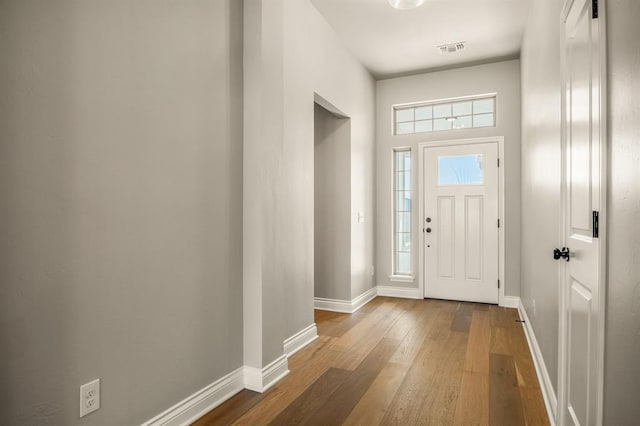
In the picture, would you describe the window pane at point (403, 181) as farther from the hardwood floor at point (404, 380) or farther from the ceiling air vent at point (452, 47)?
the hardwood floor at point (404, 380)

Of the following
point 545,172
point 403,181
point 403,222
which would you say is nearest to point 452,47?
point 403,181

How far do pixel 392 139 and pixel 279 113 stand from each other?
9.35 ft

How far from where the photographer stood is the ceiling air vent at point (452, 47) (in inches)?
168

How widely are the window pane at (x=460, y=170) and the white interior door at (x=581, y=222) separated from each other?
3.02 metres

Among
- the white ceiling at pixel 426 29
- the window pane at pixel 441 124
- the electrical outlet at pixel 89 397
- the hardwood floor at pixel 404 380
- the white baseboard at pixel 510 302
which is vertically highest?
the white ceiling at pixel 426 29

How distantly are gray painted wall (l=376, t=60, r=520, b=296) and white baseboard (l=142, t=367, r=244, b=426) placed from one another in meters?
3.19

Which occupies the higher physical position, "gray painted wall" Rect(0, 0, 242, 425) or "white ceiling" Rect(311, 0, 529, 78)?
"white ceiling" Rect(311, 0, 529, 78)

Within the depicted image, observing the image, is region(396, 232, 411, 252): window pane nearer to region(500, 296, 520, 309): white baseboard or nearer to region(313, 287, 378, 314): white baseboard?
region(313, 287, 378, 314): white baseboard

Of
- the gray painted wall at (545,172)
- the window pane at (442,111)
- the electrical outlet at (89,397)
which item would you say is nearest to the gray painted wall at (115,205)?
the electrical outlet at (89,397)

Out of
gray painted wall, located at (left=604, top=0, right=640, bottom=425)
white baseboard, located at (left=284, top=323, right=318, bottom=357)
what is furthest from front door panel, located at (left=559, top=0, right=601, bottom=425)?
white baseboard, located at (left=284, top=323, right=318, bottom=357)

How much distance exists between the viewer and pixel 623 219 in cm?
103

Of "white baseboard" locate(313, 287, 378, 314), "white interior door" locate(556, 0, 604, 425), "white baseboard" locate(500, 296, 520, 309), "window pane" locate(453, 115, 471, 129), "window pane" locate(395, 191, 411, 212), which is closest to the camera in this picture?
"white interior door" locate(556, 0, 604, 425)

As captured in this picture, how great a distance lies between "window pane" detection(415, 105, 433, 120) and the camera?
512cm

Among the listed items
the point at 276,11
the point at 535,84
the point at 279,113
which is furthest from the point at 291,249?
the point at 535,84
